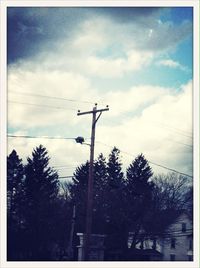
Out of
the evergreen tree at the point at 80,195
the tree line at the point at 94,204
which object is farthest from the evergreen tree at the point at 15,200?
the evergreen tree at the point at 80,195

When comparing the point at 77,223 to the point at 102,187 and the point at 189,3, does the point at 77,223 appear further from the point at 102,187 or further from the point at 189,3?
the point at 189,3

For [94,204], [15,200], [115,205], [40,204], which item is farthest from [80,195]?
[15,200]

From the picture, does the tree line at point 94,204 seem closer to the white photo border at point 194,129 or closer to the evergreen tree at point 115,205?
the evergreen tree at point 115,205

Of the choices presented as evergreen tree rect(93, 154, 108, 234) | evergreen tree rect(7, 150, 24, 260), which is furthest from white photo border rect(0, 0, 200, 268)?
evergreen tree rect(93, 154, 108, 234)

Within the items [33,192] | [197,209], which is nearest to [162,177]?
[33,192]

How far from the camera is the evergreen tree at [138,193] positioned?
25.0 metres

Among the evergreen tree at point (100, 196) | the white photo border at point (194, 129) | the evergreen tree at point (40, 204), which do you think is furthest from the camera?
the evergreen tree at point (100, 196)

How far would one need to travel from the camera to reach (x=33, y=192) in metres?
24.0

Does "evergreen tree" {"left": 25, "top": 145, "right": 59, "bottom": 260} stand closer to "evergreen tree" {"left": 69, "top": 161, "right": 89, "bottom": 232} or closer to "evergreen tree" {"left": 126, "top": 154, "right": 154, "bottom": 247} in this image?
"evergreen tree" {"left": 69, "top": 161, "right": 89, "bottom": 232}

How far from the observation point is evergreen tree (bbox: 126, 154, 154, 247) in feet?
81.9

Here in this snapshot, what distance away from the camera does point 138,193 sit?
25.9 meters
